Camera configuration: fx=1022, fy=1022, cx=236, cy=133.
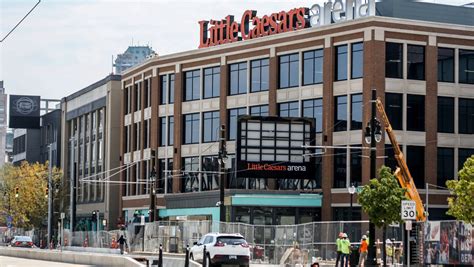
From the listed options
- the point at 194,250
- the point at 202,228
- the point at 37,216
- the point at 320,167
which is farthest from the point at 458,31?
the point at 37,216

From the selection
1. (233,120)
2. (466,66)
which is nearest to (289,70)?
(233,120)

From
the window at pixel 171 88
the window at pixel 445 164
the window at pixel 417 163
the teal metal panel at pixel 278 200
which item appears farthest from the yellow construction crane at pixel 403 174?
the window at pixel 171 88

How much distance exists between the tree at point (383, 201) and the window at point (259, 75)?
35.5 m

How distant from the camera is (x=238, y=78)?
93375 mm

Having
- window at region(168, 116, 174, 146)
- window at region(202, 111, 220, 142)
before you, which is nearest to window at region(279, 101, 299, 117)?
window at region(202, 111, 220, 142)

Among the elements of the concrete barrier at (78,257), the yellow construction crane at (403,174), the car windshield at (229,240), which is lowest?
the concrete barrier at (78,257)

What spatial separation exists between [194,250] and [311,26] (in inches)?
1517

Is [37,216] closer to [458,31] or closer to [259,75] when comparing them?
[259,75]

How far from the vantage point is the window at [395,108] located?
8019 centimetres

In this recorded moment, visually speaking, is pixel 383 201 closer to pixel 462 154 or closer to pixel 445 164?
pixel 445 164

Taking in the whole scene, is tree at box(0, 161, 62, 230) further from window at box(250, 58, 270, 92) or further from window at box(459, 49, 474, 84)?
window at box(459, 49, 474, 84)

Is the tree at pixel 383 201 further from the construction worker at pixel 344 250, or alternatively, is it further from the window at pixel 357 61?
the window at pixel 357 61

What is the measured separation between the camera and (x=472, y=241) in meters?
45.3

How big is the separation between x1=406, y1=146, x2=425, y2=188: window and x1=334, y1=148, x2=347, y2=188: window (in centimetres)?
506
